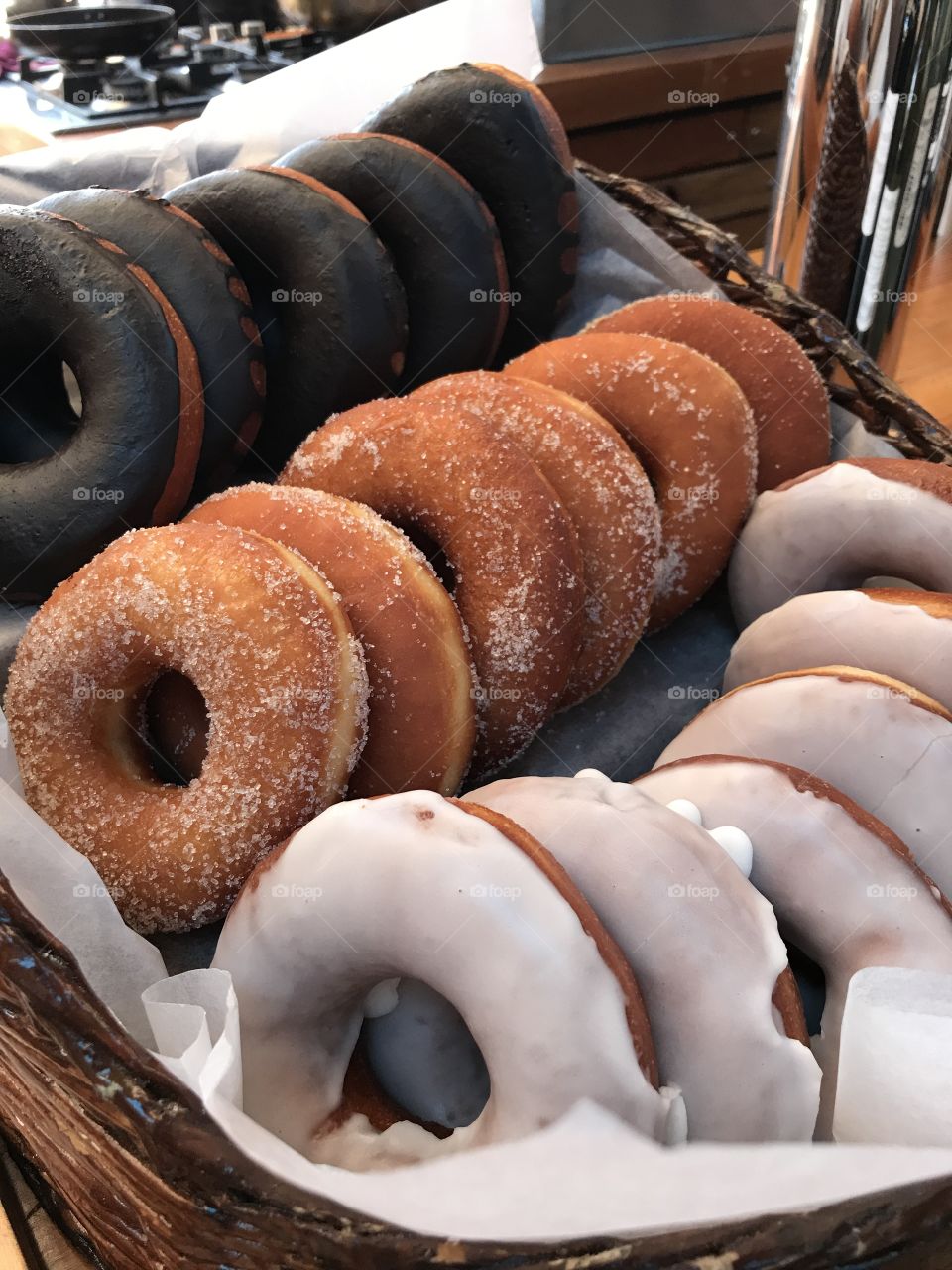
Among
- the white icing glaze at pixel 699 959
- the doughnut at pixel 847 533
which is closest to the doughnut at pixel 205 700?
the white icing glaze at pixel 699 959

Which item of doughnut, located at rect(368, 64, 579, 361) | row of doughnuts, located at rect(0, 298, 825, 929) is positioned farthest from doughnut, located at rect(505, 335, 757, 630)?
doughnut, located at rect(368, 64, 579, 361)

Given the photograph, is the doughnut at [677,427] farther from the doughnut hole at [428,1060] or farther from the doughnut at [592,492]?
the doughnut hole at [428,1060]

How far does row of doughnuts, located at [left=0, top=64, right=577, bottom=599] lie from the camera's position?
953 millimetres

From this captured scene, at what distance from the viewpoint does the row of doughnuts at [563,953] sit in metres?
0.58

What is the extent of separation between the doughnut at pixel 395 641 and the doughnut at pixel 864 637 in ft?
0.90

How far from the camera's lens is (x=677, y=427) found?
42.3 inches

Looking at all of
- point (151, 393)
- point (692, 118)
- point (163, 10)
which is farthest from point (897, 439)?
point (163, 10)

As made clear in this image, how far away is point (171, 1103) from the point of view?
51 centimetres

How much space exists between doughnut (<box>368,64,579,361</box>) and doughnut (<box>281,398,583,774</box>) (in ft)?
1.53

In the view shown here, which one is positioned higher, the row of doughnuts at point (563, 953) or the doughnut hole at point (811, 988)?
the row of doughnuts at point (563, 953)

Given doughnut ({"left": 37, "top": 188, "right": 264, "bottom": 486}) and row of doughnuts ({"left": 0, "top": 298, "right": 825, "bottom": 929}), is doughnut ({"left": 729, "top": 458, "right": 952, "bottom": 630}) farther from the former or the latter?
doughnut ({"left": 37, "top": 188, "right": 264, "bottom": 486})

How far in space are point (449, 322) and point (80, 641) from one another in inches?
23.9

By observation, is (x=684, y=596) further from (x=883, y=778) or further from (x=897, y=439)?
(x=883, y=778)

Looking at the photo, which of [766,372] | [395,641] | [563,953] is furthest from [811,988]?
[766,372]
